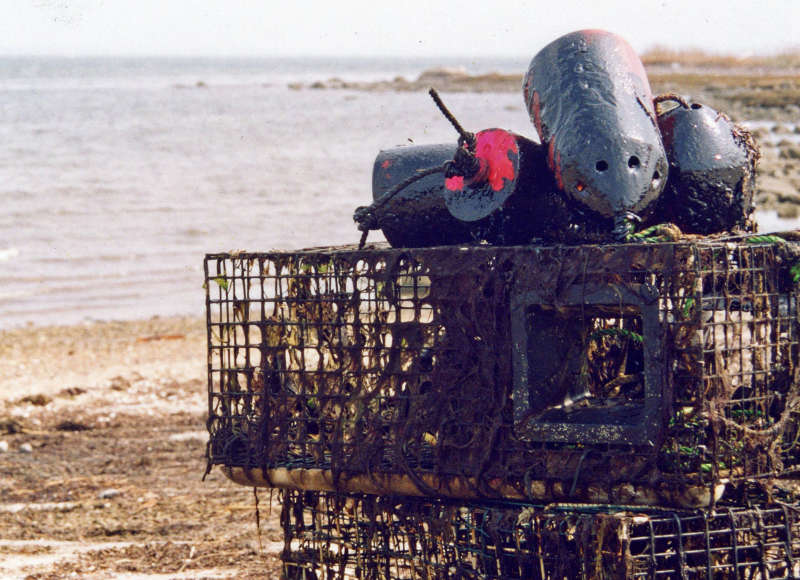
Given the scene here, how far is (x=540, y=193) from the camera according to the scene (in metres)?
3.27

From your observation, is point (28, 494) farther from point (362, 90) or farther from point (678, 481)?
point (362, 90)

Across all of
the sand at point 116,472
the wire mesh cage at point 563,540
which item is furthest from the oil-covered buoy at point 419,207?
the sand at point 116,472

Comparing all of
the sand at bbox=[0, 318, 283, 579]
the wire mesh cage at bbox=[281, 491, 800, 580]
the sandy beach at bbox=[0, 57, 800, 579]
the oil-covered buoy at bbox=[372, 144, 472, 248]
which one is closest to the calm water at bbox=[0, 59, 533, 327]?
the sandy beach at bbox=[0, 57, 800, 579]

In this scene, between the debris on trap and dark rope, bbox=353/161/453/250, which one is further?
dark rope, bbox=353/161/453/250

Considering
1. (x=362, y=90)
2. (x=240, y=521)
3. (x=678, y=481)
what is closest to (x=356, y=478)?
(x=678, y=481)

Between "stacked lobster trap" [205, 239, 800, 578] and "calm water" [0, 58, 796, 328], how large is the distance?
408 cm

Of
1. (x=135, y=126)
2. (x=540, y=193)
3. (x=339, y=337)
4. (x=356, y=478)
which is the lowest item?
(x=356, y=478)

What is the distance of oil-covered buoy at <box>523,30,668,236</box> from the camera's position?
10.2 feet

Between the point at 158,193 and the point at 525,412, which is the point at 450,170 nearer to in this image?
the point at 525,412

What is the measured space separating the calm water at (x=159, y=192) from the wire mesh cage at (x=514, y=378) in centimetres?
405

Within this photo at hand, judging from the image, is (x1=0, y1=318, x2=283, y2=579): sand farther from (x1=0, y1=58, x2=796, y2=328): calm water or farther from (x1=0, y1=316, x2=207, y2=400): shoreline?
(x1=0, y1=58, x2=796, y2=328): calm water

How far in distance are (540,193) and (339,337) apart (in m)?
0.68

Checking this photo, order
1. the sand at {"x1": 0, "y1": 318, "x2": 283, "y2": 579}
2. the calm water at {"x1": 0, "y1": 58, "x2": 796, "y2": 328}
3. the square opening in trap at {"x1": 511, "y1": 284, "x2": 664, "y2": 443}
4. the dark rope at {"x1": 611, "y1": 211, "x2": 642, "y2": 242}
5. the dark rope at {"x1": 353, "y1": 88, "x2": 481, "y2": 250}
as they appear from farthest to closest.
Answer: the calm water at {"x1": 0, "y1": 58, "x2": 796, "y2": 328} < the sand at {"x1": 0, "y1": 318, "x2": 283, "y2": 579} < the dark rope at {"x1": 353, "y1": 88, "x2": 481, "y2": 250} < the dark rope at {"x1": 611, "y1": 211, "x2": 642, "y2": 242} < the square opening in trap at {"x1": 511, "y1": 284, "x2": 664, "y2": 443}

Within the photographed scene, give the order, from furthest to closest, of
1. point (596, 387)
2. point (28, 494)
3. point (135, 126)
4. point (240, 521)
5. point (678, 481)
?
point (135, 126) → point (28, 494) → point (240, 521) → point (596, 387) → point (678, 481)
